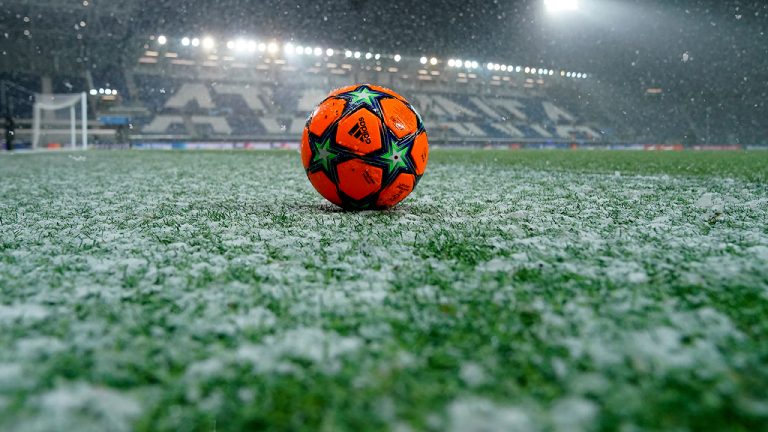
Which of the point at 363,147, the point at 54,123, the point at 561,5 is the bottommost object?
the point at 54,123

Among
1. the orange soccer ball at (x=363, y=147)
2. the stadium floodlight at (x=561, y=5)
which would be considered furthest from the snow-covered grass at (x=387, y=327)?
the stadium floodlight at (x=561, y=5)

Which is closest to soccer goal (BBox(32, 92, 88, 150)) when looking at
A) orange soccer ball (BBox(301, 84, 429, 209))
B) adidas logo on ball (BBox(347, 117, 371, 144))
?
orange soccer ball (BBox(301, 84, 429, 209))

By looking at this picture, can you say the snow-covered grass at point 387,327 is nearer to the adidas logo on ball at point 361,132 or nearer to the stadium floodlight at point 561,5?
the adidas logo on ball at point 361,132

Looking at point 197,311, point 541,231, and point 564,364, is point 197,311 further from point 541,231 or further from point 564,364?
point 541,231

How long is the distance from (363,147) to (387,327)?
1911 mm

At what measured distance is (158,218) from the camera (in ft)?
10.1

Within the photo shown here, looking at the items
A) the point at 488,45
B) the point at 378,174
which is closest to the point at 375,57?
the point at 488,45

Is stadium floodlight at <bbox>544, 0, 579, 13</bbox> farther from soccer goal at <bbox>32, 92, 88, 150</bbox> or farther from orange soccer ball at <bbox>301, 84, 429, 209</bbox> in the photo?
orange soccer ball at <bbox>301, 84, 429, 209</bbox>

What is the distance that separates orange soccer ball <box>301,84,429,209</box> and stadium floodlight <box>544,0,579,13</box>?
2634cm

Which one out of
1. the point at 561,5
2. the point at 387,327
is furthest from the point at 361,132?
the point at 561,5

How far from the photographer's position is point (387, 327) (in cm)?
125

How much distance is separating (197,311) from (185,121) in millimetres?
32887

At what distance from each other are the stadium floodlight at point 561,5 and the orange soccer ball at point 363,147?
2634cm

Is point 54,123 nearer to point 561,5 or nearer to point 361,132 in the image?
point 361,132
